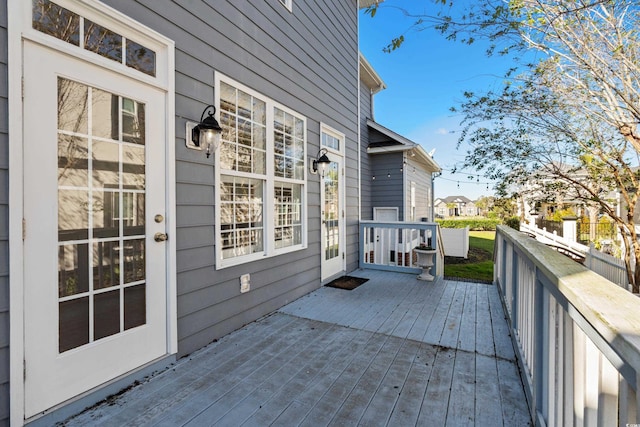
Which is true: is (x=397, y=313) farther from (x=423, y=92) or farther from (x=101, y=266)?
(x=423, y=92)

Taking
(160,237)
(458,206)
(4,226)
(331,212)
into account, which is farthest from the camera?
(458,206)

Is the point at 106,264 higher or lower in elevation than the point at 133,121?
lower

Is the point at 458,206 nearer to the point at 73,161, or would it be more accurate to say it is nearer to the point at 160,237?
the point at 160,237

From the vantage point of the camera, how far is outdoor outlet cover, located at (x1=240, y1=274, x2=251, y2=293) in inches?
117

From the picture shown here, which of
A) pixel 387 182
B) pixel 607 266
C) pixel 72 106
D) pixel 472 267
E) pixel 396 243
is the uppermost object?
pixel 387 182

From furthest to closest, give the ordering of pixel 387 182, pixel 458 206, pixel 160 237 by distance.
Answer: pixel 458 206
pixel 387 182
pixel 160 237

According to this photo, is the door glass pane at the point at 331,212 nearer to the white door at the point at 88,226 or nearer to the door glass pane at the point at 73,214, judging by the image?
the white door at the point at 88,226

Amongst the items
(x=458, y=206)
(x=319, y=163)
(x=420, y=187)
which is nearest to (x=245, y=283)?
(x=319, y=163)

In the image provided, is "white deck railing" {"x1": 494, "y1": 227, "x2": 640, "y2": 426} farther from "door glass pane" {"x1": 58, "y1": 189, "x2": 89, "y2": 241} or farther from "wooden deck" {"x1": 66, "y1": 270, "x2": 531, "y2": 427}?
"door glass pane" {"x1": 58, "y1": 189, "x2": 89, "y2": 241}

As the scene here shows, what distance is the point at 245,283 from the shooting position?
119 inches

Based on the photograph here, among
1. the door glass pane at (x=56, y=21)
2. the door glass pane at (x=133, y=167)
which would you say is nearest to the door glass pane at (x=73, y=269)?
the door glass pane at (x=133, y=167)

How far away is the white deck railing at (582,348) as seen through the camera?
2.16ft

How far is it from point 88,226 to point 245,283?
58.5 inches

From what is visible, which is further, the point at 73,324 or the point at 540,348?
the point at 73,324
